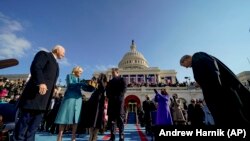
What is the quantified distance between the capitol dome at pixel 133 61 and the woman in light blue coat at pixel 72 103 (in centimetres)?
7000

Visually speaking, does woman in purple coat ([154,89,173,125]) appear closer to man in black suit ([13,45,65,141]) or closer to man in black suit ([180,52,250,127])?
man in black suit ([180,52,250,127])

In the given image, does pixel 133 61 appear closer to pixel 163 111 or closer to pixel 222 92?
pixel 163 111

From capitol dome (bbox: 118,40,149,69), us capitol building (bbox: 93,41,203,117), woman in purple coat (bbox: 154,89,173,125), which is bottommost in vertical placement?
woman in purple coat (bbox: 154,89,173,125)

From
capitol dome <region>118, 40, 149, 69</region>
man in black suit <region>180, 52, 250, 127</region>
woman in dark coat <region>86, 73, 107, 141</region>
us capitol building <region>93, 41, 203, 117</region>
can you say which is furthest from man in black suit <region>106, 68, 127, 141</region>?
capitol dome <region>118, 40, 149, 69</region>

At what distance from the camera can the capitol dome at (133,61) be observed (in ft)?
247

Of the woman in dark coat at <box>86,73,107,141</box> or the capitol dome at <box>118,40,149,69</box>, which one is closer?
the woman in dark coat at <box>86,73,107,141</box>

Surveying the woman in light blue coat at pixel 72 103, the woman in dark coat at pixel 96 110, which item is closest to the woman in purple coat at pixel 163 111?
the woman in dark coat at pixel 96 110

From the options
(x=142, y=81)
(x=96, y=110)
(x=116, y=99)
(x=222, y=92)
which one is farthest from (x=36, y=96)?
(x=142, y=81)

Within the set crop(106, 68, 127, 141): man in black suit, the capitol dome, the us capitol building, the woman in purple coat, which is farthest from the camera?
the capitol dome

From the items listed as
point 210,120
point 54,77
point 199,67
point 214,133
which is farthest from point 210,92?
point 210,120

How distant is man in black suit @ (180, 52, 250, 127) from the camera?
2676 mm

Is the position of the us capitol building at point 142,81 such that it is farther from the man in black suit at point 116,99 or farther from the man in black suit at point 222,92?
the man in black suit at point 222,92

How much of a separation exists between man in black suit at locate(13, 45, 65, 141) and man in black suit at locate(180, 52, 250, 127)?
2.52m

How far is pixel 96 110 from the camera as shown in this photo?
4879 millimetres
